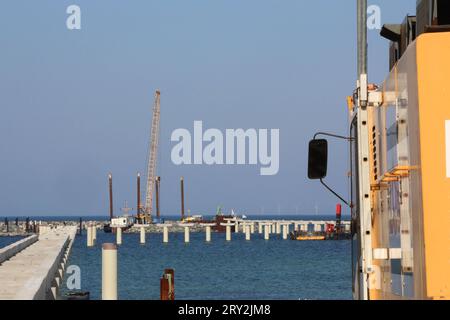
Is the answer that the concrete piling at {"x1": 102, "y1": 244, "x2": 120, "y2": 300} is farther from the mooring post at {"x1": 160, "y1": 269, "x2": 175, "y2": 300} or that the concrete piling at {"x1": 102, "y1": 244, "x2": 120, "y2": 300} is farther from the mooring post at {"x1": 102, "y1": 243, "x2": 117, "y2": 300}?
the mooring post at {"x1": 160, "y1": 269, "x2": 175, "y2": 300}

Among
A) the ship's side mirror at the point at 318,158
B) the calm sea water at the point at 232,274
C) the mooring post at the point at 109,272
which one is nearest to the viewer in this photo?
Result: the ship's side mirror at the point at 318,158

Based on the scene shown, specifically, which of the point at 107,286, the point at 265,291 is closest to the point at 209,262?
the point at 265,291

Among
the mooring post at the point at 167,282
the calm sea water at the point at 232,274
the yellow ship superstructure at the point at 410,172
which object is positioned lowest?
the calm sea water at the point at 232,274

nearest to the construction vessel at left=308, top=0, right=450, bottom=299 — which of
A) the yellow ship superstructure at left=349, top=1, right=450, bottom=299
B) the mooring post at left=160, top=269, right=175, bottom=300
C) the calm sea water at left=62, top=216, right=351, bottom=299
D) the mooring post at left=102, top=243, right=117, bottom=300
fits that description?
the yellow ship superstructure at left=349, top=1, right=450, bottom=299

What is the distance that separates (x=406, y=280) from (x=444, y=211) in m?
0.90

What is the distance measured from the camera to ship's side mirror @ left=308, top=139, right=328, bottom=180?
9.58 metres

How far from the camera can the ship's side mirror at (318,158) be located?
958 cm

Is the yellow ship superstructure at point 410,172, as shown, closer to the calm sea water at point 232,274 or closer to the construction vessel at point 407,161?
the construction vessel at point 407,161

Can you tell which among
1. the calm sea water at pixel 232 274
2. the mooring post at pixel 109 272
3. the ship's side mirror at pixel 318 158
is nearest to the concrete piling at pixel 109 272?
the mooring post at pixel 109 272

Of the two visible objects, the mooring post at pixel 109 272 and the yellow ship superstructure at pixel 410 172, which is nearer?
the yellow ship superstructure at pixel 410 172

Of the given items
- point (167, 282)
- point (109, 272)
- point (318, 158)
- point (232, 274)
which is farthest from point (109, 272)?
point (232, 274)

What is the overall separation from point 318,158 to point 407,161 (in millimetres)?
2201

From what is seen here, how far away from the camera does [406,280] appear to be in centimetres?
759
